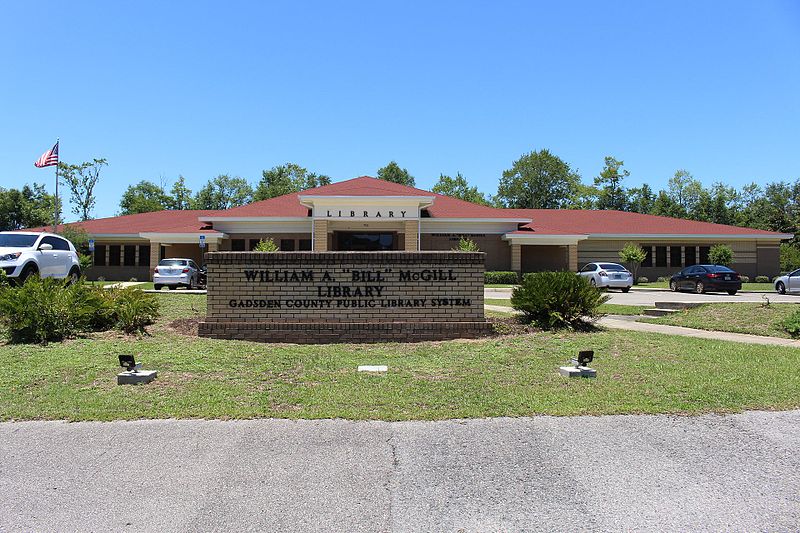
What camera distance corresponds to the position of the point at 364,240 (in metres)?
35.5

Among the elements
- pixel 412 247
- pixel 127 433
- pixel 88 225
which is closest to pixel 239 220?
pixel 412 247

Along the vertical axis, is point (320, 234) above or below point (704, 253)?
above

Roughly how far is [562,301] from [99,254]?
3661cm

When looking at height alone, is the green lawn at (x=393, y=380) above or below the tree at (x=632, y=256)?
below

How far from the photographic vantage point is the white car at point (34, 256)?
13.0 m

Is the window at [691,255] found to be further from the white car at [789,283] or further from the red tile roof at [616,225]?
the white car at [789,283]

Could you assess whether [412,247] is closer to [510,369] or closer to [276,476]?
[510,369]

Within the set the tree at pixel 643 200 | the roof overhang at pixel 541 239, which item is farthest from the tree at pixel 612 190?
the roof overhang at pixel 541 239

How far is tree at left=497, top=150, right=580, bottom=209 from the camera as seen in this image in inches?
2995

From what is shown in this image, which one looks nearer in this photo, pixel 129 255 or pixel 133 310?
pixel 133 310

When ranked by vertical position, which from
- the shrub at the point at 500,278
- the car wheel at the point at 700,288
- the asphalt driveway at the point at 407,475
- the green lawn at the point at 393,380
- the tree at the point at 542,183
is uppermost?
the tree at the point at 542,183

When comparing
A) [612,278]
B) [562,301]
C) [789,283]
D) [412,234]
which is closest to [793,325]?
[562,301]

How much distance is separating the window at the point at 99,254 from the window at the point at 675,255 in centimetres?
3833

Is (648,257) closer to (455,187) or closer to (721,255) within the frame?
(721,255)
